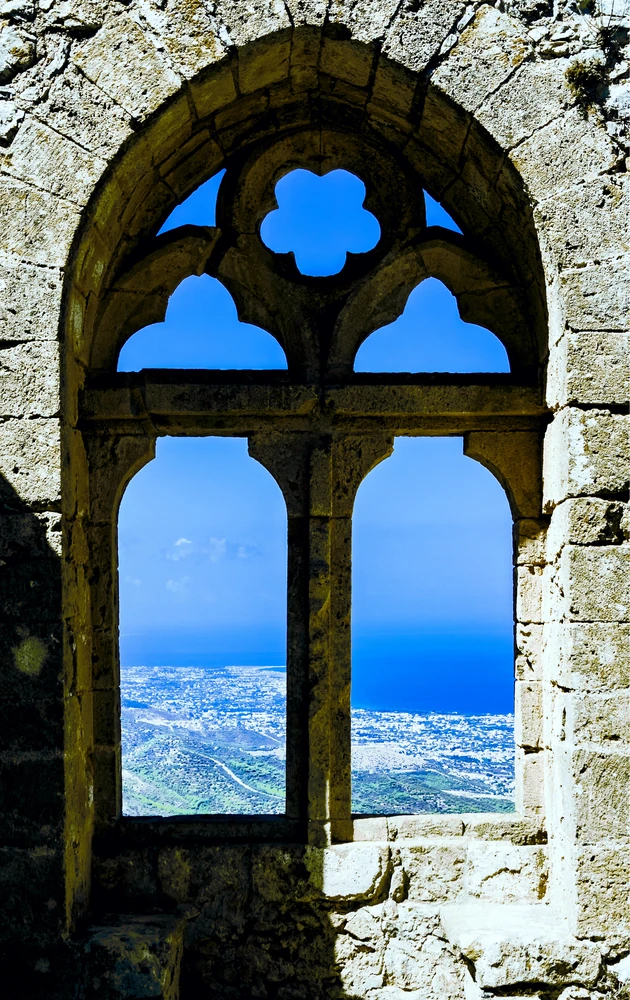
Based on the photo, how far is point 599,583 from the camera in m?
4.19

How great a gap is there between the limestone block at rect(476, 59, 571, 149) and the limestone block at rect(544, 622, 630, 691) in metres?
2.23

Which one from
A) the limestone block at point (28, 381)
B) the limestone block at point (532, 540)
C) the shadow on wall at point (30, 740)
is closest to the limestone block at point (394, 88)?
the limestone block at point (28, 381)

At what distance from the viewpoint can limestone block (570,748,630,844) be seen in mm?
4113

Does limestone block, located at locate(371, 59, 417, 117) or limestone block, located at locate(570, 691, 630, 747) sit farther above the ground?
limestone block, located at locate(371, 59, 417, 117)

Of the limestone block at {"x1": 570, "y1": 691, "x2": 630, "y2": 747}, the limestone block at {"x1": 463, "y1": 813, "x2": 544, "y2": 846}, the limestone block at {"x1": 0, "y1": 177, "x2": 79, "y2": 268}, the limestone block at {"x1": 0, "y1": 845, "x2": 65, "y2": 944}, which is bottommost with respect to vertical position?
the limestone block at {"x1": 0, "y1": 845, "x2": 65, "y2": 944}

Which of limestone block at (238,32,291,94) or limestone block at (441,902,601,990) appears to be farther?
limestone block at (238,32,291,94)

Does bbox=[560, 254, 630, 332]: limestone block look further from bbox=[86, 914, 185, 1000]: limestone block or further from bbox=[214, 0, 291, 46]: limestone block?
bbox=[86, 914, 185, 1000]: limestone block

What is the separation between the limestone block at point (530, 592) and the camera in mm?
4738

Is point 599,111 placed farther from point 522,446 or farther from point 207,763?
point 207,763

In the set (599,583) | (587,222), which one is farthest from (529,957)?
(587,222)

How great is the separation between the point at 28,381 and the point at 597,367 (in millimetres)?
2531

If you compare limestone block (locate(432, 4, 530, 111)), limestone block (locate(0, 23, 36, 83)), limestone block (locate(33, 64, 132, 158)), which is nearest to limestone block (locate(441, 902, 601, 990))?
limestone block (locate(432, 4, 530, 111))

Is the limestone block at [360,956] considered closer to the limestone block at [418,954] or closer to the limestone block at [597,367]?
the limestone block at [418,954]

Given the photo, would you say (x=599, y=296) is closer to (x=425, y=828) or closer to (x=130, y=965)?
(x=425, y=828)
